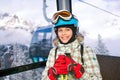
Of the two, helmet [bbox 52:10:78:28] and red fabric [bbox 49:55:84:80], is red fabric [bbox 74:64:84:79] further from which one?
helmet [bbox 52:10:78:28]

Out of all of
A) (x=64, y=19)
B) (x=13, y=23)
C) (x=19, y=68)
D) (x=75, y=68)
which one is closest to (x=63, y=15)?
(x=64, y=19)

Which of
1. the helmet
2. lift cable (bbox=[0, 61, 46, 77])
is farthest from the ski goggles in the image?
lift cable (bbox=[0, 61, 46, 77])

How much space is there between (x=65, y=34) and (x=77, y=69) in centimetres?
29

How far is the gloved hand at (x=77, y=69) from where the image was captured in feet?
5.86

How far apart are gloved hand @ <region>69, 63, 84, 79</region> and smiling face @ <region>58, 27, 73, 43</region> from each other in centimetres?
22

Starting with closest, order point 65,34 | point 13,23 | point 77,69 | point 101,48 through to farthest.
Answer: point 77,69
point 65,34
point 13,23
point 101,48

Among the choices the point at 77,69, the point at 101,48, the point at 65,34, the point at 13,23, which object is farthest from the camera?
the point at 101,48

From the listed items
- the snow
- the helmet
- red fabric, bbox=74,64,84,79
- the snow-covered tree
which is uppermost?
the helmet

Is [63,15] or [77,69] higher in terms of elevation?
[63,15]

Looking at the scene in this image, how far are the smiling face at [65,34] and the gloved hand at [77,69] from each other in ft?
0.72

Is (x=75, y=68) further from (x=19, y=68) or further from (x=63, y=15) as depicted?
(x=19, y=68)

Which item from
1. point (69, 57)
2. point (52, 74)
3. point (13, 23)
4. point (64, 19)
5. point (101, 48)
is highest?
point (64, 19)

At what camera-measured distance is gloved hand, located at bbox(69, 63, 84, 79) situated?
5.86ft

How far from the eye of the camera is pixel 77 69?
179 cm
